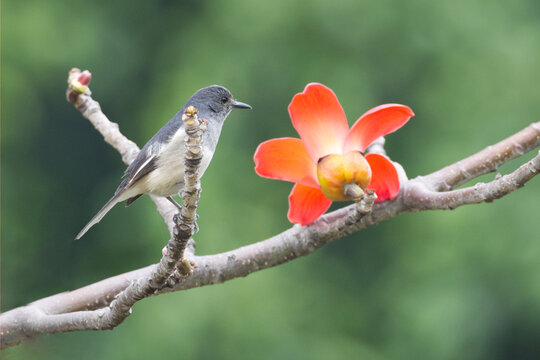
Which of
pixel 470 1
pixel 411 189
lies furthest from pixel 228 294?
pixel 411 189

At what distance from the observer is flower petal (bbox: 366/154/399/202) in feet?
5.60

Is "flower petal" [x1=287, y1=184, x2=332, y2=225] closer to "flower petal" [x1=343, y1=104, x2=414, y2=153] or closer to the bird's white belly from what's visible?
"flower petal" [x1=343, y1=104, x2=414, y2=153]

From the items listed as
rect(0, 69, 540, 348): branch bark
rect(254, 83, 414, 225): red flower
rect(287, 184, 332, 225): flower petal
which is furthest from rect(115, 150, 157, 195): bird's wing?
rect(254, 83, 414, 225): red flower

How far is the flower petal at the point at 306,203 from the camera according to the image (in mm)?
1707

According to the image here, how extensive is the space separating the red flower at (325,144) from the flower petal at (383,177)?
0.33 ft

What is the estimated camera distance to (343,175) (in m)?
1.50

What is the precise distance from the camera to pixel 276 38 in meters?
7.66

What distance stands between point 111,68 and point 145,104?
27.0 inches

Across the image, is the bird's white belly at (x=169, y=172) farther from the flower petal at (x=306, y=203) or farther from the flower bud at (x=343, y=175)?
the flower bud at (x=343, y=175)

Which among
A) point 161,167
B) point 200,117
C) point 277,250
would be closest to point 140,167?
point 161,167

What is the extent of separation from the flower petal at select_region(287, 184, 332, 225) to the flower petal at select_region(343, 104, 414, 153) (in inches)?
7.2

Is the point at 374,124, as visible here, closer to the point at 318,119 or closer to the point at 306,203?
the point at 318,119

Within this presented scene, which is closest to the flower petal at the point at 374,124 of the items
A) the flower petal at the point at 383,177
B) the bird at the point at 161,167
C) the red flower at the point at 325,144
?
the red flower at the point at 325,144

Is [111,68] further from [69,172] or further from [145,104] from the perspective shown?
[69,172]
